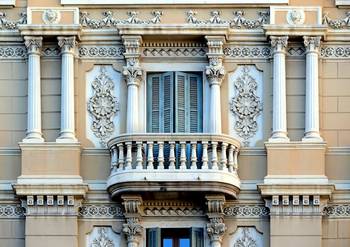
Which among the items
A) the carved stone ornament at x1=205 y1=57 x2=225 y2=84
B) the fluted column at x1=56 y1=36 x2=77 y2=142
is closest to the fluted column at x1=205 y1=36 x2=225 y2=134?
the carved stone ornament at x1=205 y1=57 x2=225 y2=84

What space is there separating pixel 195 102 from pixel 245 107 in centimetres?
92

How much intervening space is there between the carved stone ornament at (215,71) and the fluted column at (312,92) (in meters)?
1.57

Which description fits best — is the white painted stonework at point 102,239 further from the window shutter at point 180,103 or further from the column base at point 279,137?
the column base at point 279,137

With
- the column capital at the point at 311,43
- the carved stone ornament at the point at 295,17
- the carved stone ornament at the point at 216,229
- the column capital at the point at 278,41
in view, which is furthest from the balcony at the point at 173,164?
the carved stone ornament at the point at 295,17

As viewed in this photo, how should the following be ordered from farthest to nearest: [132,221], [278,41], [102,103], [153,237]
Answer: [102,103] < [278,41] < [153,237] < [132,221]

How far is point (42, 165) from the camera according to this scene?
54.4 meters

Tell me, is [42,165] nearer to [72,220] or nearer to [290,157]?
[72,220]

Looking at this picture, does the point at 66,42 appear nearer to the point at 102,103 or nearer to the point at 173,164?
the point at 102,103

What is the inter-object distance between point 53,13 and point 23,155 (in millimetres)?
2695

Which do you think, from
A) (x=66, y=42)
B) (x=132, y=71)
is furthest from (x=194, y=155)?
(x=66, y=42)

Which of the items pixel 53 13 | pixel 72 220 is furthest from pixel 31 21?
pixel 72 220

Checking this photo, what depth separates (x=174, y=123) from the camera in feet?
180

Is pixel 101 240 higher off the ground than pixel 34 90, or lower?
lower

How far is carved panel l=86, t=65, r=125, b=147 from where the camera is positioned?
180 ft
